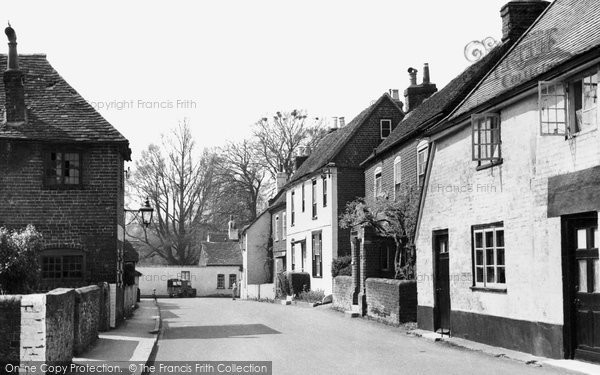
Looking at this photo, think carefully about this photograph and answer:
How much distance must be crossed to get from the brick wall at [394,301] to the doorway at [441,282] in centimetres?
211

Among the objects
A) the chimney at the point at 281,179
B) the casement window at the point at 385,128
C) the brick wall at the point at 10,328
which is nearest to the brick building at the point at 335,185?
the casement window at the point at 385,128

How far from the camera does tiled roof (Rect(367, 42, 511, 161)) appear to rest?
25875 millimetres

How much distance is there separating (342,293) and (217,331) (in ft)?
31.6

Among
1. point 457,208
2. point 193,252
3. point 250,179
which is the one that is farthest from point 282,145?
point 457,208

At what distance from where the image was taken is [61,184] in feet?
72.3

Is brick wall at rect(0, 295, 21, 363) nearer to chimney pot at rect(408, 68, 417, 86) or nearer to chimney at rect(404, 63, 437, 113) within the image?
chimney at rect(404, 63, 437, 113)

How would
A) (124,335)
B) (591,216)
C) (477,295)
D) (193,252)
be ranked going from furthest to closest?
(193,252), (124,335), (477,295), (591,216)

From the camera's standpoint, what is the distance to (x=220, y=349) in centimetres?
1662

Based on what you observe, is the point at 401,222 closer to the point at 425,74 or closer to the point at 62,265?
the point at 425,74

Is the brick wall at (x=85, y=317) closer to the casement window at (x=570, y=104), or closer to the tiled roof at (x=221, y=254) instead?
the casement window at (x=570, y=104)

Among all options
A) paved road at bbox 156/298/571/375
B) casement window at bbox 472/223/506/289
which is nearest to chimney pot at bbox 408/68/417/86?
paved road at bbox 156/298/571/375

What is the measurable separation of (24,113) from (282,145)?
41115 mm

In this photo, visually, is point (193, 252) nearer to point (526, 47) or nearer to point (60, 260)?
point (60, 260)

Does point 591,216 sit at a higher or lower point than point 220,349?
higher
